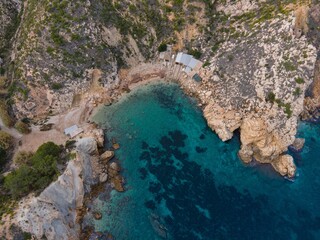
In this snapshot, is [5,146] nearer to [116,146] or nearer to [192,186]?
[116,146]

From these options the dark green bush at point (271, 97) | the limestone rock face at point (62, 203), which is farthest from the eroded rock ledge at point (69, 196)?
the dark green bush at point (271, 97)

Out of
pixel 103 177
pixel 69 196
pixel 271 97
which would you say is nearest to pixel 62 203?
pixel 69 196

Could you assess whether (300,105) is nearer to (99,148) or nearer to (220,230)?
(220,230)

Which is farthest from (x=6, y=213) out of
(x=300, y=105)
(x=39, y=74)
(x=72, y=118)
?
(x=300, y=105)

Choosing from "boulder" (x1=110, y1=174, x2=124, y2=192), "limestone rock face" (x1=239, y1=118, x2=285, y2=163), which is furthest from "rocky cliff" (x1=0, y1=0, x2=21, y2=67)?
"limestone rock face" (x1=239, y1=118, x2=285, y2=163)

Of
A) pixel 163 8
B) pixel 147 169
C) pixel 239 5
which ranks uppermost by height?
pixel 163 8
